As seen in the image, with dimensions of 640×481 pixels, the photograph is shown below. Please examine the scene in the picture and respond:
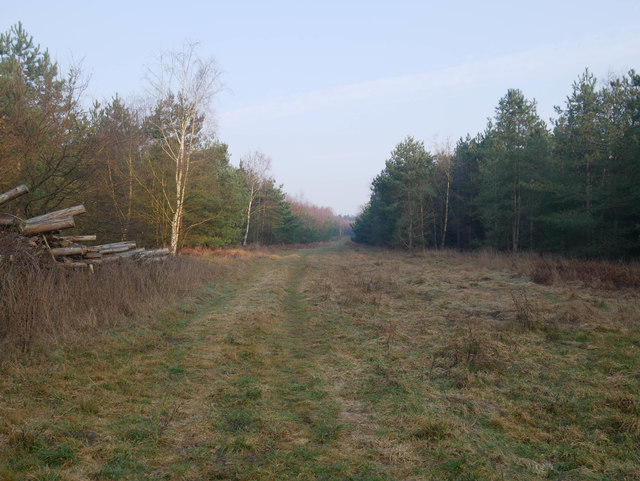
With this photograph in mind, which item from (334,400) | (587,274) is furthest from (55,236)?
(587,274)

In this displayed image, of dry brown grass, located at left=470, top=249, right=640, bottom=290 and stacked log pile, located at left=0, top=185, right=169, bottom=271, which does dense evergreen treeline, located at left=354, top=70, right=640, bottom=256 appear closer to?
dry brown grass, located at left=470, top=249, right=640, bottom=290

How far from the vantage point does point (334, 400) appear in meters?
4.91

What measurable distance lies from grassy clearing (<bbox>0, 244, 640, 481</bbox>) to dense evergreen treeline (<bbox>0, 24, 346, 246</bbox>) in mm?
6905

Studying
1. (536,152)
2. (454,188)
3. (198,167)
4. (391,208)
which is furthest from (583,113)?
(198,167)

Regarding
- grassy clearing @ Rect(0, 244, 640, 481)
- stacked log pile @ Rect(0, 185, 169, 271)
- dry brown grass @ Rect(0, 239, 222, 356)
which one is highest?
stacked log pile @ Rect(0, 185, 169, 271)

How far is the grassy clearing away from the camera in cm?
342

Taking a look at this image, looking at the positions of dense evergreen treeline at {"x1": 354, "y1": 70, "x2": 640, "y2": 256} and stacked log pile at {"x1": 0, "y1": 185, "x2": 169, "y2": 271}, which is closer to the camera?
stacked log pile at {"x1": 0, "y1": 185, "x2": 169, "y2": 271}

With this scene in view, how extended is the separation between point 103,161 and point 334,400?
1281 cm

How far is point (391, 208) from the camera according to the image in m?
38.1

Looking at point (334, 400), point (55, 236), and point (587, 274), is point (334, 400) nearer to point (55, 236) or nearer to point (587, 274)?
point (55, 236)

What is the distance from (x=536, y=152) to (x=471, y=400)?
24.7 meters

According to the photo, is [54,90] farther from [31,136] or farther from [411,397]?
[411,397]

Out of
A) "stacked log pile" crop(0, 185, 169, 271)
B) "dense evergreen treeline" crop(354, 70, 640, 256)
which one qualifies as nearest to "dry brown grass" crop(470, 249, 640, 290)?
"dense evergreen treeline" crop(354, 70, 640, 256)

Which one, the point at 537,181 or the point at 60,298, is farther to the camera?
the point at 537,181
